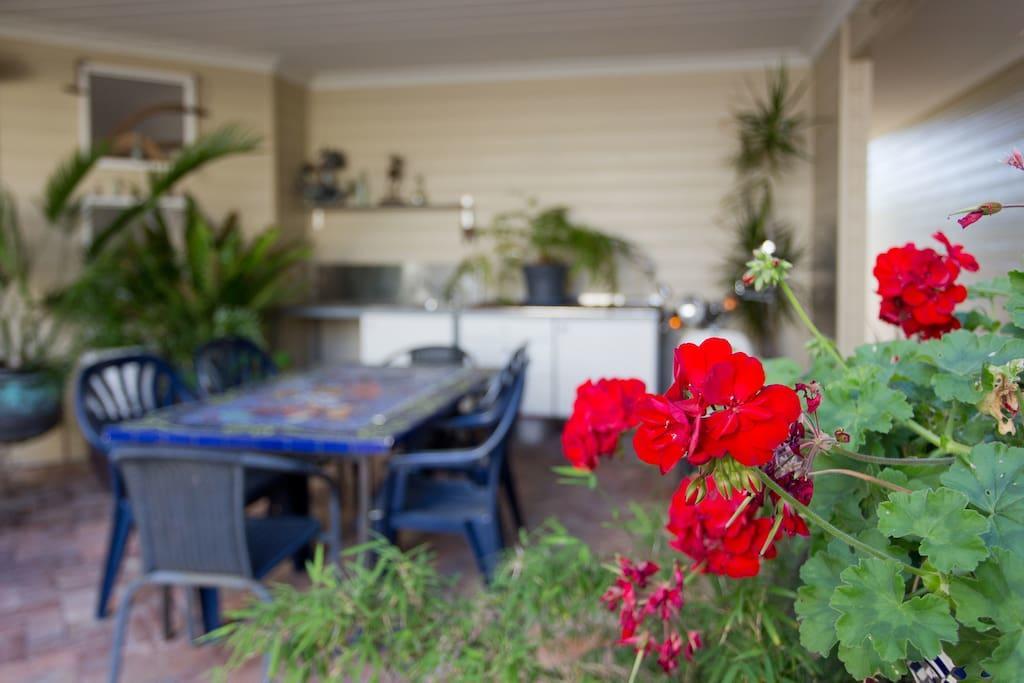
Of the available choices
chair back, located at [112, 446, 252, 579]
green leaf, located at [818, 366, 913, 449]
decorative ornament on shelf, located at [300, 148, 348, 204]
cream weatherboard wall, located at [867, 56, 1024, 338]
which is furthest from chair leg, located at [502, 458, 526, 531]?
decorative ornament on shelf, located at [300, 148, 348, 204]

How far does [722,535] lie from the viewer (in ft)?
2.82

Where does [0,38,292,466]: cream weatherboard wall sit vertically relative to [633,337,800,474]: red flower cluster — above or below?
above

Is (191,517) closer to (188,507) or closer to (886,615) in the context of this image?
(188,507)

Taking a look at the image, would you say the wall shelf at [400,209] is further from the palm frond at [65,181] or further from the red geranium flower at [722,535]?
the red geranium flower at [722,535]

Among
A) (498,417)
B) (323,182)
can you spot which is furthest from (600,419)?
(323,182)

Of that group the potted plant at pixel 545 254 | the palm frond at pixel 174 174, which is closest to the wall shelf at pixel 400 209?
the potted plant at pixel 545 254

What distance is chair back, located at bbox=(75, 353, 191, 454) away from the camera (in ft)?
10.2

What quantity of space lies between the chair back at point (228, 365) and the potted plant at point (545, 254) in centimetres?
251

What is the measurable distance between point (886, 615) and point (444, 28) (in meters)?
5.56

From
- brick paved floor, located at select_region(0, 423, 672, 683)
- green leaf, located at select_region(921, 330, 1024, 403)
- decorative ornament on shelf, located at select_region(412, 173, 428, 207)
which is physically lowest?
brick paved floor, located at select_region(0, 423, 672, 683)

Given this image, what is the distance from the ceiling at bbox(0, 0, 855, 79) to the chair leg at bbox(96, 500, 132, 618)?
11.2 feet

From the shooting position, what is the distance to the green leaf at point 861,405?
2.54 feet

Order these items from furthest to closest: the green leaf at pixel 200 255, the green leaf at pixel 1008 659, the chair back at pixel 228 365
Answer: the green leaf at pixel 200 255 → the chair back at pixel 228 365 → the green leaf at pixel 1008 659

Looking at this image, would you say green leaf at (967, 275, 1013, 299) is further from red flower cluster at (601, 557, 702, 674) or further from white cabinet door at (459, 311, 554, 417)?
white cabinet door at (459, 311, 554, 417)
